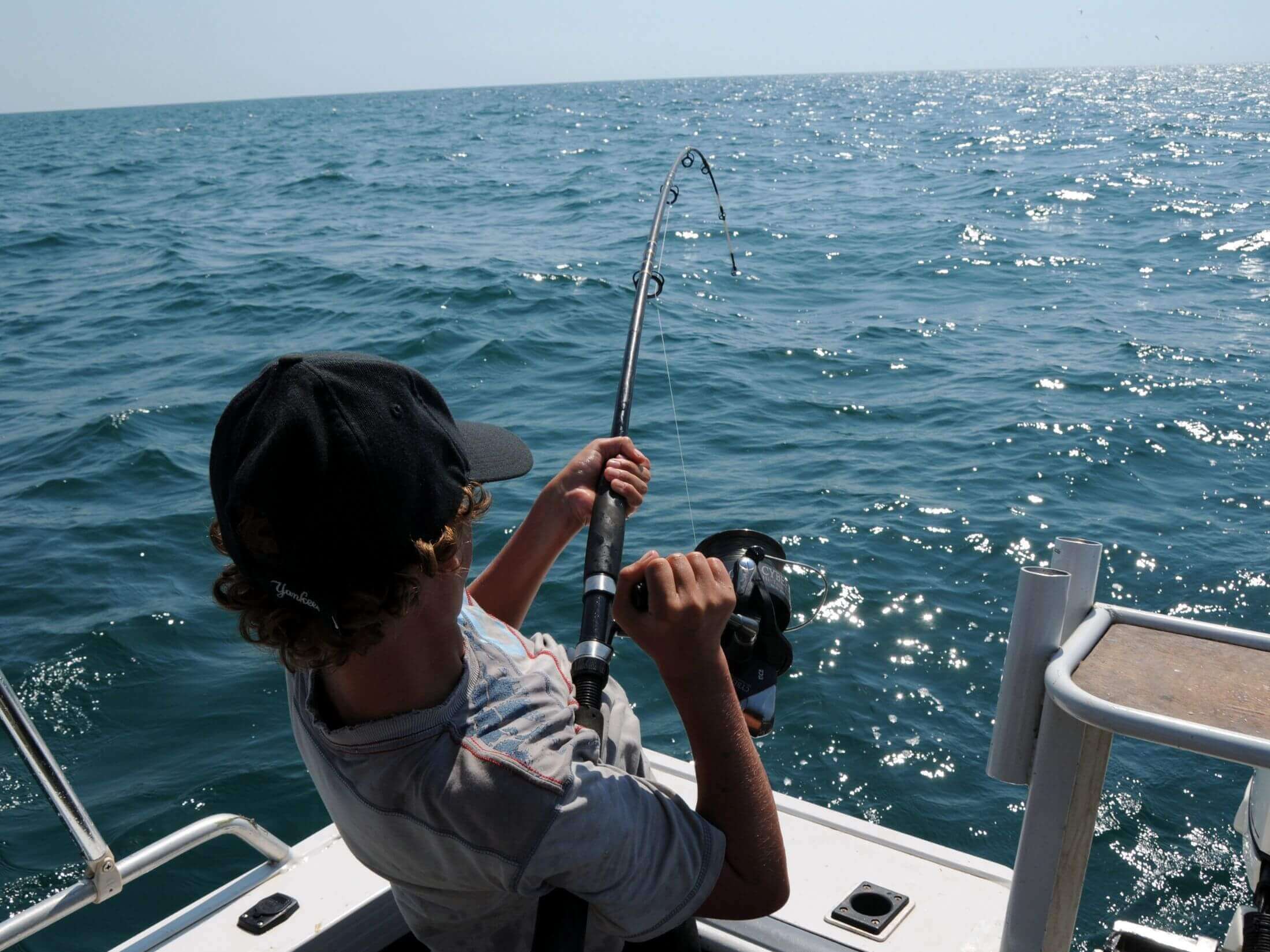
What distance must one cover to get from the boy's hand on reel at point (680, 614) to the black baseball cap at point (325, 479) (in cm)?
26

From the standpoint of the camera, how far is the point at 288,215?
16.9 meters

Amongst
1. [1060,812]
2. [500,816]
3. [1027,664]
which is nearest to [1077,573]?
[1027,664]

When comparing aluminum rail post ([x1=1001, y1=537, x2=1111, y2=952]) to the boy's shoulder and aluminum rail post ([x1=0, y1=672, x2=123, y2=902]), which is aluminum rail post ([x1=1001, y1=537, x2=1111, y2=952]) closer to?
the boy's shoulder

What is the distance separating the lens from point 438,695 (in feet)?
4.30

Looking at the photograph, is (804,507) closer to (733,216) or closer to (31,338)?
(31,338)

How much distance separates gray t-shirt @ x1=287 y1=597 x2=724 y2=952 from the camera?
4.06 ft

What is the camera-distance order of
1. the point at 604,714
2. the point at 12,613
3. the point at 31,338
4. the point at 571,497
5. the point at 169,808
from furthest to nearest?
the point at 31,338 → the point at 12,613 → the point at 169,808 → the point at 571,497 → the point at 604,714

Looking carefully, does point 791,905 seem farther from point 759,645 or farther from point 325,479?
point 325,479

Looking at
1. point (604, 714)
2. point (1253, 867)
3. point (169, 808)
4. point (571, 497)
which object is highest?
point (571, 497)

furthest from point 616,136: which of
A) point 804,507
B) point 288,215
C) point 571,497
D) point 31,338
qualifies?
point 571,497

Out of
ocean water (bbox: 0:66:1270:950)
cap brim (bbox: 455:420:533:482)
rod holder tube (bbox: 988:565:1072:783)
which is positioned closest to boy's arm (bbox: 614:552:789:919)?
cap brim (bbox: 455:420:533:482)

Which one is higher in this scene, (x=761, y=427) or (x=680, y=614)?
(x=680, y=614)

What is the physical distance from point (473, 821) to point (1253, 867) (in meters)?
1.75

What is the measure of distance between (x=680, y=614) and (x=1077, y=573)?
64 centimetres
